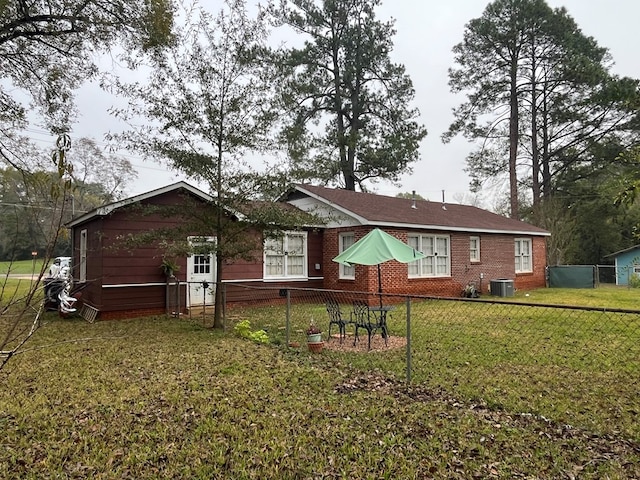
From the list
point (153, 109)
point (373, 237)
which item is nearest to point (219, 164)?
point (153, 109)

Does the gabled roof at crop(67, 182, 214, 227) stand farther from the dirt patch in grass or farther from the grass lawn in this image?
the grass lawn

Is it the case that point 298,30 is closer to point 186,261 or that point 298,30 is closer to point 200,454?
point 186,261

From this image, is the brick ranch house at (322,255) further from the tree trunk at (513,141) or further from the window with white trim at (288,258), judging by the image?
the tree trunk at (513,141)

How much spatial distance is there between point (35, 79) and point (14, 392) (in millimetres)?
8957

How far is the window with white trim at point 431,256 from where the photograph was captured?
15023 millimetres

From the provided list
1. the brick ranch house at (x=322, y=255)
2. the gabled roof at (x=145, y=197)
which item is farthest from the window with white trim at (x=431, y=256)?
the gabled roof at (x=145, y=197)

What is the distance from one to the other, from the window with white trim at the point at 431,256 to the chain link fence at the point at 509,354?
10.9 ft

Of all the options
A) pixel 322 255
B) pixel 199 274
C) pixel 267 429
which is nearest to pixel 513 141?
pixel 322 255

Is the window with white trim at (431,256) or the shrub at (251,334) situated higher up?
the window with white trim at (431,256)

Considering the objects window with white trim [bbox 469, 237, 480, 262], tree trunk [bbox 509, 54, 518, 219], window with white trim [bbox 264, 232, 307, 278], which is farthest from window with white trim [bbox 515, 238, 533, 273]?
window with white trim [bbox 264, 232, 307, 278]

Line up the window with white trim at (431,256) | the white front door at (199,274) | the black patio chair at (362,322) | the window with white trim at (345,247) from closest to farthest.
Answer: the black patio chair at (362,322)
the white front door at (199,274)
the window with white trim at (345,247)
the window with white trim at (431,256)

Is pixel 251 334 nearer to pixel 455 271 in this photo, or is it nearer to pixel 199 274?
pixel 199 274

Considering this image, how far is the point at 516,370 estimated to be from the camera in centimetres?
591

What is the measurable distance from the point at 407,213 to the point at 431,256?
1846mm
